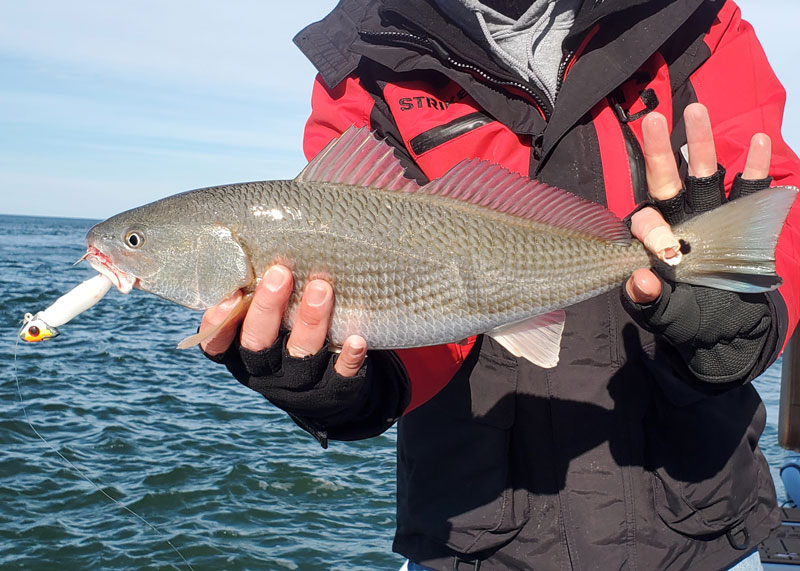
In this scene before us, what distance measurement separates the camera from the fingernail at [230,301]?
2.74 meters

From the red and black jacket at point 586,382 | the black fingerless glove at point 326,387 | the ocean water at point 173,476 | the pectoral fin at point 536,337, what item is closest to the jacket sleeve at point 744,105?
the red and black jacket at point 586,382

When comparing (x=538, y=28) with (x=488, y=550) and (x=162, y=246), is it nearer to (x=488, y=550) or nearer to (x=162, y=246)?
(x=162, y=246)

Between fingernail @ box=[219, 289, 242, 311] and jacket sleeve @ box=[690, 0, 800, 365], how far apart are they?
1945 mm

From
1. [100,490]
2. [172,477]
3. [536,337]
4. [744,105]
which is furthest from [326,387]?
[172,477]

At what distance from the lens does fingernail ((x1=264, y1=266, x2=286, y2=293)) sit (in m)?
2.57

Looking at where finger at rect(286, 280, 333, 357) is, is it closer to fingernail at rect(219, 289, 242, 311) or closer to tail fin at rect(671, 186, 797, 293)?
fingernail at rect(219, 289, 242, 311)

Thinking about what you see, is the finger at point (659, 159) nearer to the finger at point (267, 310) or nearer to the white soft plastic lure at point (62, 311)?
the finger at point (267, 310)

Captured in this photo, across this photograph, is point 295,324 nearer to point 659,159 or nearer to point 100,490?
point 659,159

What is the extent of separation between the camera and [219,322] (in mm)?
2711

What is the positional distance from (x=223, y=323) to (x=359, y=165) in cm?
78

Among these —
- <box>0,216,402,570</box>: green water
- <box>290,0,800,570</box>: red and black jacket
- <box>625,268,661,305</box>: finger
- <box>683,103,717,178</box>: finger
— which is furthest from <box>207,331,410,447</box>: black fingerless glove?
<box>0,216,402,570</box>: green water

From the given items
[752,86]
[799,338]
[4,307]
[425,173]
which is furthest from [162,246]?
[4,307]

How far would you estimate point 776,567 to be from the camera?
186 inches

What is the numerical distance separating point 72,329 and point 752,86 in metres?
21.8
